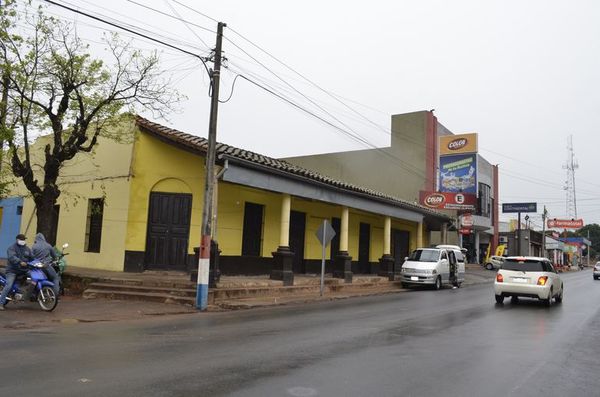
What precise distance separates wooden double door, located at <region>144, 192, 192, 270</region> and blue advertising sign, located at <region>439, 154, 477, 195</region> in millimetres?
26770

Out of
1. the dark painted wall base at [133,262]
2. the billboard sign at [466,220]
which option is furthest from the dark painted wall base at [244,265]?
the billboard sign at [466,220]

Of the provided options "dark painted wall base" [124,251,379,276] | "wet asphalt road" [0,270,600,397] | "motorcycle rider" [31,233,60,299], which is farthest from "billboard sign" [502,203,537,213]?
"motorcycle rider" [31,233,60,299]

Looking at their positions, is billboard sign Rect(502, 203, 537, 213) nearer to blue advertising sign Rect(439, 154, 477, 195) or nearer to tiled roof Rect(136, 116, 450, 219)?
blue advertising sign Rect(439, 154, 477, 195)

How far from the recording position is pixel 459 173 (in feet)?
129

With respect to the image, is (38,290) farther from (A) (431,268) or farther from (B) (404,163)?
(B) (404,163)

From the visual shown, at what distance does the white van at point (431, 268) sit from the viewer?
22.1 meters

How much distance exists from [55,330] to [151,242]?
8.18 meters

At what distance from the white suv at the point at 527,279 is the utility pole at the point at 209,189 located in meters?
9.09

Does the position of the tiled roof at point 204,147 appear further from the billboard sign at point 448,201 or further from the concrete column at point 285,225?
the billboard sign at point 448,201

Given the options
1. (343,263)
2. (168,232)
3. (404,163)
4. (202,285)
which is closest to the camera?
(202,285)

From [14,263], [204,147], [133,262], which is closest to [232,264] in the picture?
[133,262]

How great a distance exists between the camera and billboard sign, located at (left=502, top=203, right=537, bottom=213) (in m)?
57.8

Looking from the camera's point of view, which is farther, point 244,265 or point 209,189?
point 244,265

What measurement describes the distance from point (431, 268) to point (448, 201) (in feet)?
37.5
